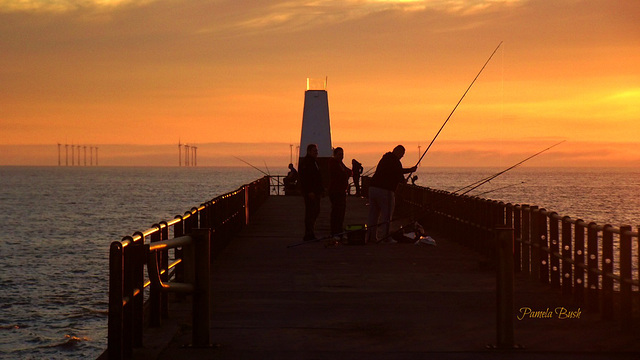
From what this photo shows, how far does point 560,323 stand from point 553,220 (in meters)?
2.74

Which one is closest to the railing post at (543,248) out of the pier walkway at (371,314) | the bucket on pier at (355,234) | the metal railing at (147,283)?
the pier walkway at (371,314)

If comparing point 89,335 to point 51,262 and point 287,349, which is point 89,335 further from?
point 51,262

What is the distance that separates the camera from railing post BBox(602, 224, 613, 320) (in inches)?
431

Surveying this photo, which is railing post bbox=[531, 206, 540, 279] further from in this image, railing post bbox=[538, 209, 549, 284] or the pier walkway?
the pier walkway

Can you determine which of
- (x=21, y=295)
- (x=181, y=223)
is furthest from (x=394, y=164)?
(x=21, y=295)

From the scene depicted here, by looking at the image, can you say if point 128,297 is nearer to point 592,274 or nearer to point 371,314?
point 371,314

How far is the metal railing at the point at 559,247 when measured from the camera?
34.8ft

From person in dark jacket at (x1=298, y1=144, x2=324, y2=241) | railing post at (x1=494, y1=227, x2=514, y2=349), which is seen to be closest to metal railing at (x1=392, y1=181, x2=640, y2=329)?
railing post at (x1=494, y1=227, x2=514, y2=349)

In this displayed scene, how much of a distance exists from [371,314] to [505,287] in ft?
8.71

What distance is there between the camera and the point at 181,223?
1275cm

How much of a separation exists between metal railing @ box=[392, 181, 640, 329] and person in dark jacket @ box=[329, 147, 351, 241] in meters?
2.44

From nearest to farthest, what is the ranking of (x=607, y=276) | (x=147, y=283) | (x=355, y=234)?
(x=147, y=283), (x=607, y=276), (x=355, y=234)

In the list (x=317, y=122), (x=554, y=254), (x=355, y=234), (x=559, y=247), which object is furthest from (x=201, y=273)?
(x=317, y=122)

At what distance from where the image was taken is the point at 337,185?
22.1m
